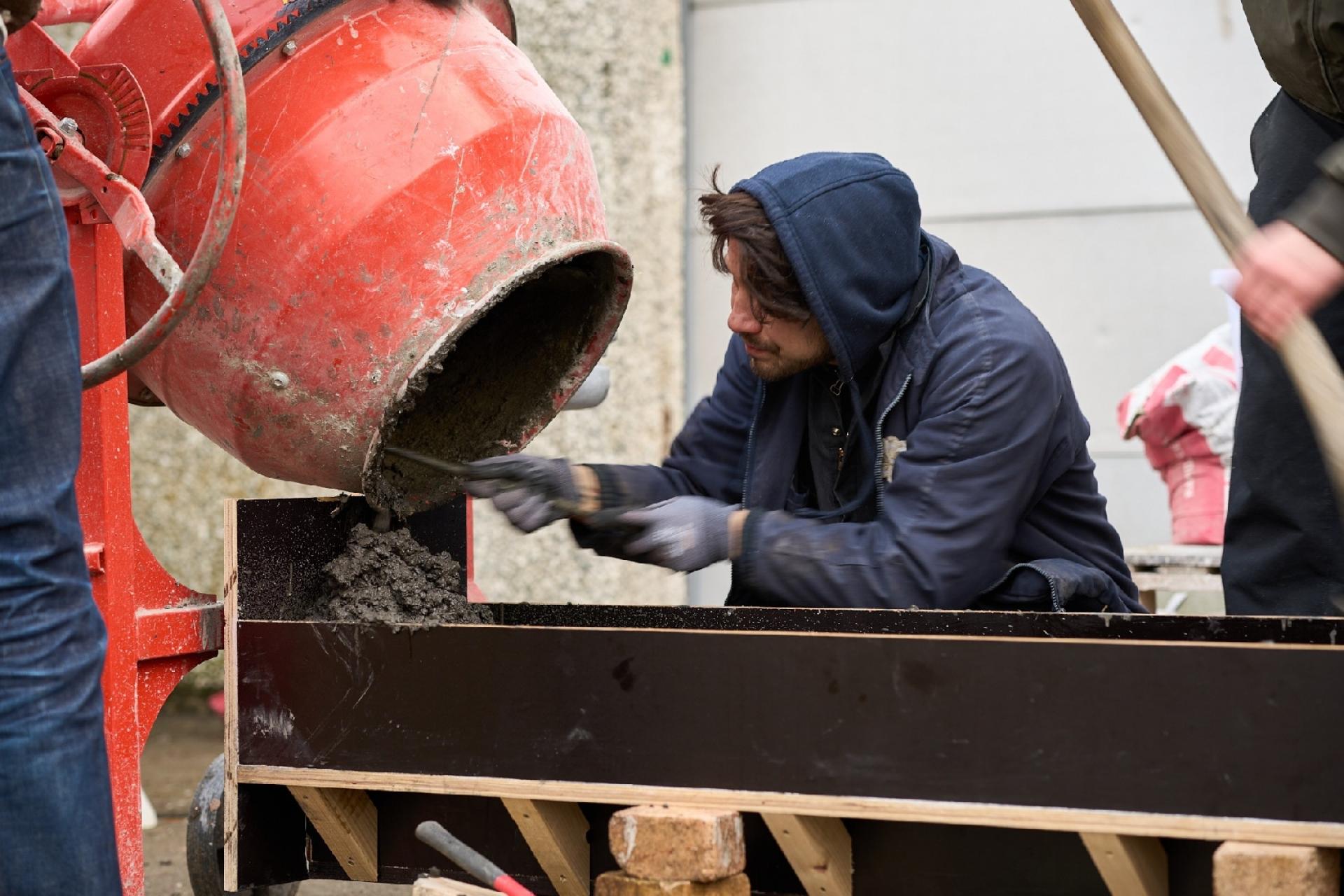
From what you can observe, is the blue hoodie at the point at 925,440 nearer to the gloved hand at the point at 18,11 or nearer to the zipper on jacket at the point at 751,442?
the zipper on jacket at the point at 751,442

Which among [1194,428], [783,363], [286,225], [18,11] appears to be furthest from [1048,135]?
[18,11]

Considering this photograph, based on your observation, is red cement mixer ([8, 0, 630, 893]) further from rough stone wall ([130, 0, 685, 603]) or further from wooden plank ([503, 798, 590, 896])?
rough stone wall ([130, 0, 685, 603])

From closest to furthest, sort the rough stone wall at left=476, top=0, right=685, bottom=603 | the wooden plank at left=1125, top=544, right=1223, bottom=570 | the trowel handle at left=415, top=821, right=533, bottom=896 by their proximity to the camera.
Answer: the trowel handle at left=415, top=821, right=533, bottom=896
the wooden plank at left=1125, top=544, right=1223, bottom=570
the rough stone wall at left=476, top=0, right=685, bottom=603

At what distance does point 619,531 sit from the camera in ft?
7.52

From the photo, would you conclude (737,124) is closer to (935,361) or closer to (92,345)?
(935,361)

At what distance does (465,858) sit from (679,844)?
32 cm

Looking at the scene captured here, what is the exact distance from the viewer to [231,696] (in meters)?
2.22

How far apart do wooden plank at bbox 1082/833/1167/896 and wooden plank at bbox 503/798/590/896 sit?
701mm

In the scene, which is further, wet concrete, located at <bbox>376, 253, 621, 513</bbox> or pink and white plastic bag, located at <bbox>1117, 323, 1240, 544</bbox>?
pink and white plastic bag, located at <bbox>1117, 323, 1240, 544</bbox>

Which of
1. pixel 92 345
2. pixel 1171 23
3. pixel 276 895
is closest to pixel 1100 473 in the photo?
pixel 1171 23

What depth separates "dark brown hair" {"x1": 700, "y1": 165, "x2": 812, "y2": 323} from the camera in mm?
2330

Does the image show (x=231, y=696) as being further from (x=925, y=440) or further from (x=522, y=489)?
(x=925, y=440)

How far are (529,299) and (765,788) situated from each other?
1.09 m

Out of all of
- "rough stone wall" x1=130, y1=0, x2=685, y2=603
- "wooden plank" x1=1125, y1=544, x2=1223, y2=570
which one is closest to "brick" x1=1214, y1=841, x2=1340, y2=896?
"wooden plank" x1=1125, y1=544, x2=1223, y2=570
